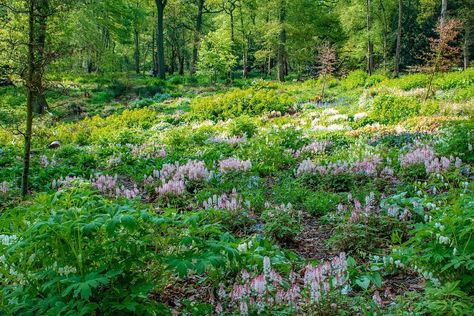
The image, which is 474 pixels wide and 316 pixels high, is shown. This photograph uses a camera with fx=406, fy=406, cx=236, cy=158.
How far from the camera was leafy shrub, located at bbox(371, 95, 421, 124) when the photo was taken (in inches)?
516

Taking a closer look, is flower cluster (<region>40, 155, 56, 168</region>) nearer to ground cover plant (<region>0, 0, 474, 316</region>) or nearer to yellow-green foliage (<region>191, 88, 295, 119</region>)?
ground cover plant (<region>0, 0, 474, 316</region>)

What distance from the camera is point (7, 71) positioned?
694cm

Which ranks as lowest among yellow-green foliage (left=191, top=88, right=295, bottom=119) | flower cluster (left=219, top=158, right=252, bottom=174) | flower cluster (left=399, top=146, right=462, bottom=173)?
flower cluster (left=219, top=158, right=252, bottom=174)

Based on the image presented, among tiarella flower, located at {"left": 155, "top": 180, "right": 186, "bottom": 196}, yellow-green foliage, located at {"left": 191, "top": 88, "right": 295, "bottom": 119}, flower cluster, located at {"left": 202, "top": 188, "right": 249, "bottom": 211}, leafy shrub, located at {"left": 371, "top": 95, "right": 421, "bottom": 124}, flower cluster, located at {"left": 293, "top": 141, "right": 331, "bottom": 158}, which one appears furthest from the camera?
yellow-green foliage, located at {"left": 191, "top": 88, "right": 295, "bottom": 119}

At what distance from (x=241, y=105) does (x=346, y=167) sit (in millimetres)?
10662

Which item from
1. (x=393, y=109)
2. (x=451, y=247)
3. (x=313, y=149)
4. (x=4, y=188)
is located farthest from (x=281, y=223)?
(x=393, y=109)

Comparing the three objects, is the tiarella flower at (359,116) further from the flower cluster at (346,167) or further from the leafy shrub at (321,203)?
the leafy shrub at (321,203)

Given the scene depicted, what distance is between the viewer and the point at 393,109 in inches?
532

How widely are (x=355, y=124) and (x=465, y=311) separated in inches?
429

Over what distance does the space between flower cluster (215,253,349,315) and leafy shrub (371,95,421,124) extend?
1027 centimetres

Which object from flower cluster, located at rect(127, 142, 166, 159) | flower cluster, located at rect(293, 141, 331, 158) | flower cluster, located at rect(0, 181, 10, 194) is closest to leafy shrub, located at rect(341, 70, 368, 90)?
flower cluster, located at rect(293, 141, 331, 158)

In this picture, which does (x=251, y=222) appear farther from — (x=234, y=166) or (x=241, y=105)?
(x=241, y=105)

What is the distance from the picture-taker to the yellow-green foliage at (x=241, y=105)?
1792 cm

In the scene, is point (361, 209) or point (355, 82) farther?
point (355, 82)
